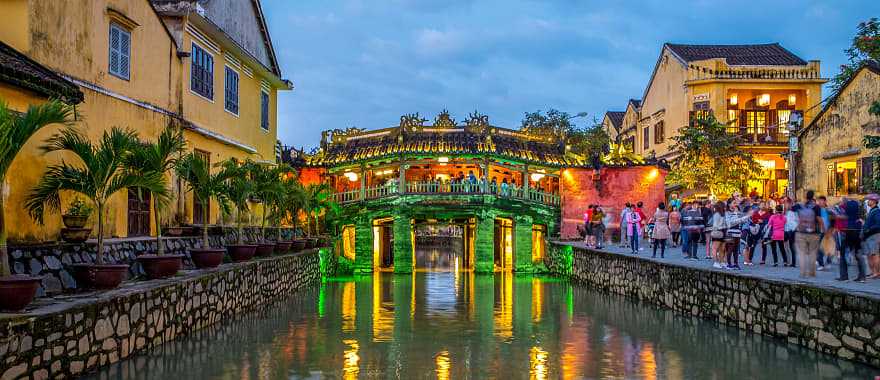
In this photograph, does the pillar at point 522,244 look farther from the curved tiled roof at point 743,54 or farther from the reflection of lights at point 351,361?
the reflection of lights at point 351,361

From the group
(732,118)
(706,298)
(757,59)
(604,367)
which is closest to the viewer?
(604,367)

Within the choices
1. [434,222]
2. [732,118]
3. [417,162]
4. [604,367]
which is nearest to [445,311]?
[604,367]

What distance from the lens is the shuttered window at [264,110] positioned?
2561 centimetres

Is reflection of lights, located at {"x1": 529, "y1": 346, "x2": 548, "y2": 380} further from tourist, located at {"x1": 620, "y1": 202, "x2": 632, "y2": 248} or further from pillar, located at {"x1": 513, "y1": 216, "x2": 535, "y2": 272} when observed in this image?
pillar, located at {"x1": 513, "y1": 216, "x2": 535, "y2": 272}

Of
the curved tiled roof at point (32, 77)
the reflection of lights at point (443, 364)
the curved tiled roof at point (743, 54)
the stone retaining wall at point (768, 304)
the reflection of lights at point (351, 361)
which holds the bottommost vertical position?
the reflection of lights at point (443, 364)

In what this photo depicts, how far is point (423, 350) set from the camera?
11.5m

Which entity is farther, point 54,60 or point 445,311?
point 445,311

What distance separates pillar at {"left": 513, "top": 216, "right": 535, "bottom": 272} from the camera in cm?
3216

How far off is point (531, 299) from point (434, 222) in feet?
45.1

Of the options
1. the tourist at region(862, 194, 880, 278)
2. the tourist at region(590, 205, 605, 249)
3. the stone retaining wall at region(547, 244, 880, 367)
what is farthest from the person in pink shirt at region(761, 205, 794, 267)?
the tourist at region(590, 205, 605, 249)

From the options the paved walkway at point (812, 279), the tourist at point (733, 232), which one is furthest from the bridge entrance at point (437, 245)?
the tourist at point (733, 232)

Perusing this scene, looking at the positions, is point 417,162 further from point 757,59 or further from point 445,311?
point 757,59

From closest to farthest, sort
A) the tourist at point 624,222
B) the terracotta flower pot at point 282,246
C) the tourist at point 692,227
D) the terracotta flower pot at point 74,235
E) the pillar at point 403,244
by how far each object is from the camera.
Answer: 1. the terracotta flower pot at point 74,235
2. the tourist at point 692,227
3. the terracotta flower pot at point 282,246
4. the tourist at point 624,222
5. the pillar at point 403,244

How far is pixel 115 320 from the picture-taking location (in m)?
9.38
